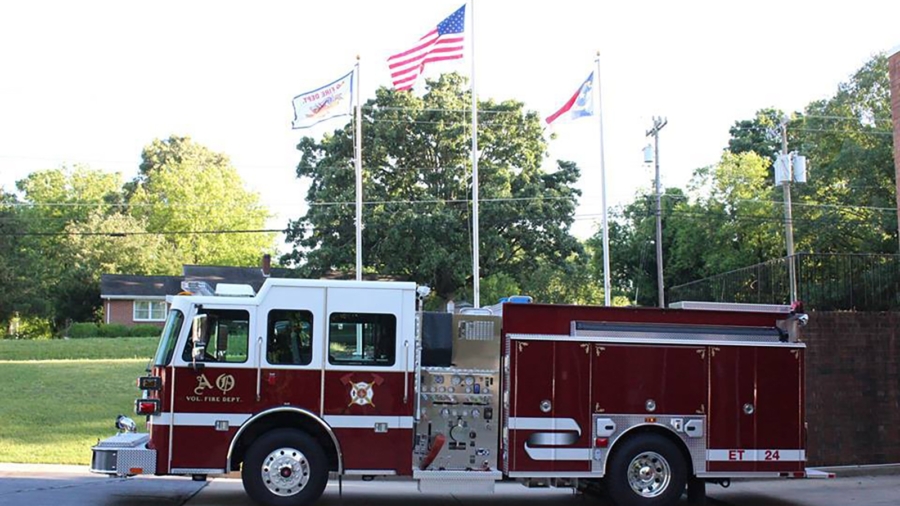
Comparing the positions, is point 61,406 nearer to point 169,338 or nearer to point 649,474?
point 169,338

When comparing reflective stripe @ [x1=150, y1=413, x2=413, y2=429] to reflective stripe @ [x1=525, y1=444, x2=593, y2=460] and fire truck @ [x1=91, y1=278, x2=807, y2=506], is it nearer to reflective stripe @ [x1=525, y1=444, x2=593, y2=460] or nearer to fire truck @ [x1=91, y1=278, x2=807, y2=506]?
fire truck @ [x1=91, y1=278, x2=807, y2=506]

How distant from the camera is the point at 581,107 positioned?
28312 millimetres

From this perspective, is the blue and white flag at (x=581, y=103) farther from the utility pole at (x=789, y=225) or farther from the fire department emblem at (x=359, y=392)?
the fire department emblem at (x=359, y=392)

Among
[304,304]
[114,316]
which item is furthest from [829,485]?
[114,316]

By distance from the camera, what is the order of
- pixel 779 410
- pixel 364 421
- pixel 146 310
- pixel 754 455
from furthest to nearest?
pixel 146 310
pixel 779 410
pixel 754 455
pixel 364 421

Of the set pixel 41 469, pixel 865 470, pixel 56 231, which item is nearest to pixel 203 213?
pixel 56 231

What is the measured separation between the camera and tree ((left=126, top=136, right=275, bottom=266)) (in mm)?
70062

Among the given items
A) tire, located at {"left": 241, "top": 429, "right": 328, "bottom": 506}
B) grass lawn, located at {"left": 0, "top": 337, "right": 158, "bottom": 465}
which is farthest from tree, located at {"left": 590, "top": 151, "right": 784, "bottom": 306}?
tire, located at {"left": 241, "top": 429, "right": 328, "bottom": 506}

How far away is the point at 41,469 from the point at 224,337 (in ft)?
17.7

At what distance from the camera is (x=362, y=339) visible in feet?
35.7

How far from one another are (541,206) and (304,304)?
Answer: 32.1 m

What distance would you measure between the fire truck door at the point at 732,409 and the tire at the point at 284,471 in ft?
15.9

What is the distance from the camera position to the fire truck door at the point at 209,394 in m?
10.5

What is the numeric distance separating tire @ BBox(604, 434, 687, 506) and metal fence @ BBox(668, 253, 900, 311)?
563 cm
